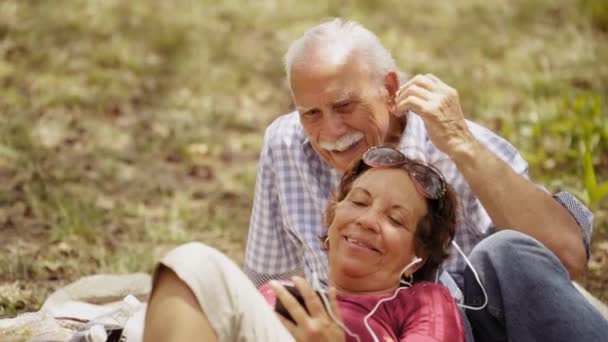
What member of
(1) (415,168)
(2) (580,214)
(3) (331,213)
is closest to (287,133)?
(3) (331,213)

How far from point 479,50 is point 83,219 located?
3904mm

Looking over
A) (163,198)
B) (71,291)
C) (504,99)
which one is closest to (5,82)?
(163,198)

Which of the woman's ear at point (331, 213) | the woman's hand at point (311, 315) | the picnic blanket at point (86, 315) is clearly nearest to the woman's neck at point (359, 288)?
the woman's ear at point (331, 213)

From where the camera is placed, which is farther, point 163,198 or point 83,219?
point 163,198

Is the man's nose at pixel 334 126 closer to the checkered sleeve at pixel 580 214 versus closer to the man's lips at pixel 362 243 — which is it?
the man's lips at pixel 362 243

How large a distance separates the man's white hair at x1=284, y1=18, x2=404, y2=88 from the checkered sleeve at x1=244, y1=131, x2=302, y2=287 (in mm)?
484

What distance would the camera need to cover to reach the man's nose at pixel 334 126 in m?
3.67

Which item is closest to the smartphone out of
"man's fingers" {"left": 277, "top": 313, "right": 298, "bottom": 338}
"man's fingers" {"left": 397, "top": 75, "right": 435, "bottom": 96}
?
"man's fingers" {"left": 277, "top": 313, "right": 298, "bottom": 338}

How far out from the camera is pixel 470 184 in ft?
11.6

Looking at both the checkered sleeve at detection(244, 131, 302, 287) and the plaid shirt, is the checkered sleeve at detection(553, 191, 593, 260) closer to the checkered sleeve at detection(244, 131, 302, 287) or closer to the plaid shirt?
the plaid shirt

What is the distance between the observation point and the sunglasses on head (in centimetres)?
321

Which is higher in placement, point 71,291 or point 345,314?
point 345,314

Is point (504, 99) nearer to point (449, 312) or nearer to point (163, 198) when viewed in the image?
point (163, 198)

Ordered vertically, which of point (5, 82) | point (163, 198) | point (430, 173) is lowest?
point (163, 198)
